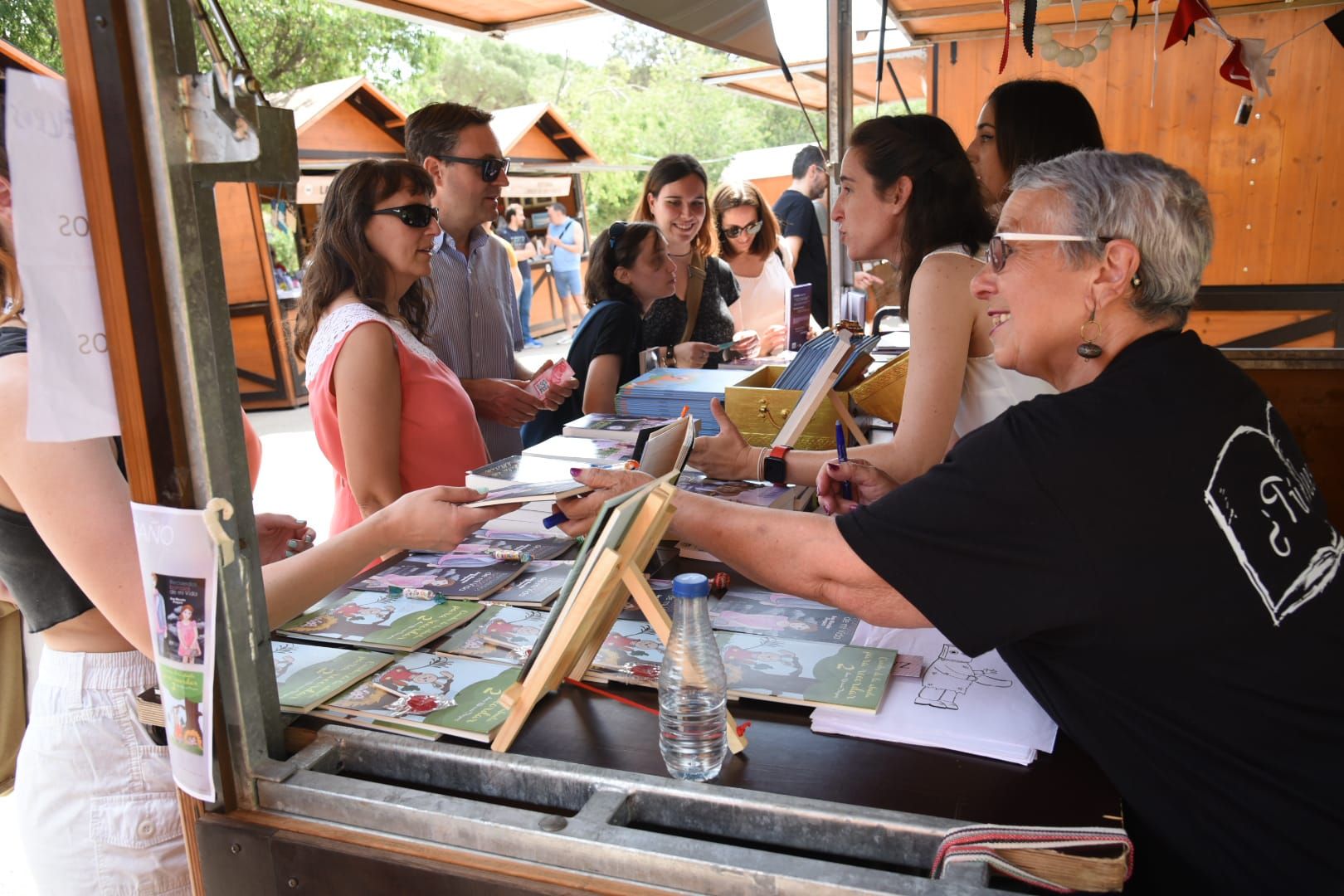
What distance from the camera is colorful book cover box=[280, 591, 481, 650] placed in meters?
1.77

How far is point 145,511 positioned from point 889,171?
6.91 feet

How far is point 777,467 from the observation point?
261 centimetres

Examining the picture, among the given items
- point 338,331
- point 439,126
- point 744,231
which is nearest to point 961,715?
point 338,331

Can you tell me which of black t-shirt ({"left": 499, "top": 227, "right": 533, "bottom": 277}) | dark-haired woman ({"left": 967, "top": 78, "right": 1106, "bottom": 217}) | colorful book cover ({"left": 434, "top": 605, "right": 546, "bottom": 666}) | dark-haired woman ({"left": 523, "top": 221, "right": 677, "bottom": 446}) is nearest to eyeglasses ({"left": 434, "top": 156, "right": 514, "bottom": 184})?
dark-haired woman ({"left": 523, "top": 221, "right": 677, "bottom": 446})

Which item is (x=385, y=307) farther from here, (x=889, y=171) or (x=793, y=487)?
(x=889, y=171)

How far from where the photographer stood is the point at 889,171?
2.64m

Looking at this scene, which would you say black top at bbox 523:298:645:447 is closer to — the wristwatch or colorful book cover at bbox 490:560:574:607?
the wristwatch

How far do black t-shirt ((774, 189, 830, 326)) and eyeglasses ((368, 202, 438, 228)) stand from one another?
437 centimetres

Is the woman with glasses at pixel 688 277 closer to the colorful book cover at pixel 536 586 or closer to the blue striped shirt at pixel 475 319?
the blue striped shirt at pixel 475 319

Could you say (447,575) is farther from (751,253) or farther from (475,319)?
(751,253)

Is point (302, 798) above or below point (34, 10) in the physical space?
below

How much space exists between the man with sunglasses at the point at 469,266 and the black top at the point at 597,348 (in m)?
0.18

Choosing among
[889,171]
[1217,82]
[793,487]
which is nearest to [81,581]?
[793,487]

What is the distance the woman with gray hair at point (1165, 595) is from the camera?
4.02ft
